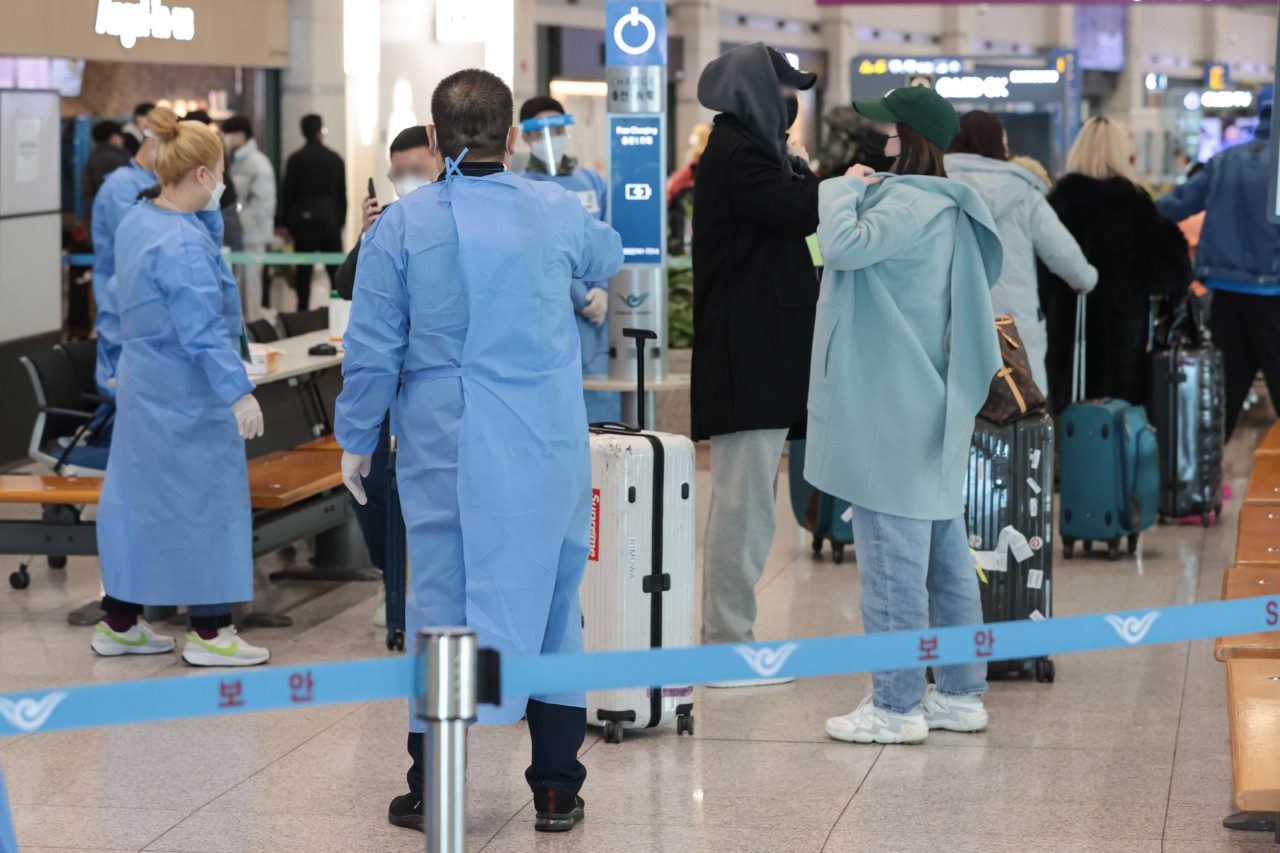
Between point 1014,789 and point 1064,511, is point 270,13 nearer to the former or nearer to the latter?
point 1064,511

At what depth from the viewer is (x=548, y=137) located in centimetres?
656

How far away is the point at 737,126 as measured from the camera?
14.7 ft

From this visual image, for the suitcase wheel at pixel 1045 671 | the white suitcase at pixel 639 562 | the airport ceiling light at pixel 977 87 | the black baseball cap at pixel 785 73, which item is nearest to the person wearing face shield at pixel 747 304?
the black baseball cap at pixel 785 73

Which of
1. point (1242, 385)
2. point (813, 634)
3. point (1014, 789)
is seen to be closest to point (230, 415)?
point (813, 634)

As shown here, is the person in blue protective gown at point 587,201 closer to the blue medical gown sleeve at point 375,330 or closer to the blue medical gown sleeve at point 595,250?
the blue medical gown sleeve at point 595,250

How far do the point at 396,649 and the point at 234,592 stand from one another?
53cm

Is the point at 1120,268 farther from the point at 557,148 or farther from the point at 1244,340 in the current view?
the point at 557,148

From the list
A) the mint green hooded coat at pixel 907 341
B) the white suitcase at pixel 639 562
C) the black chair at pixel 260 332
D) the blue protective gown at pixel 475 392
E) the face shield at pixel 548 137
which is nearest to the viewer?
the blue protective gown at pixel 475 392

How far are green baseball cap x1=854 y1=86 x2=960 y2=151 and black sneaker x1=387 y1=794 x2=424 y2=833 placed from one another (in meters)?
1.94

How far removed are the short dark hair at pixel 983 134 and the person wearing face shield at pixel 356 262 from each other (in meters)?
2.09

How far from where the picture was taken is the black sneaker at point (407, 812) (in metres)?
3.51

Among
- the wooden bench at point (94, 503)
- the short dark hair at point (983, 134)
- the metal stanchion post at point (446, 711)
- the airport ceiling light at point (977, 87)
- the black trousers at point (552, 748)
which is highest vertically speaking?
the airport ceiling light at point (977, 87)

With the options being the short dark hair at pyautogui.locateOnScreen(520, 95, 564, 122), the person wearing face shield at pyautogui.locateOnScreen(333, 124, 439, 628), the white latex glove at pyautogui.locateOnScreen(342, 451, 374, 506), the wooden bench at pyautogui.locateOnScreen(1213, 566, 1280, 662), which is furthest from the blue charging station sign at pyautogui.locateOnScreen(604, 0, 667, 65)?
the wooden bench at pyautogui.locateOnScreen(1213, 566, 1280, 662)

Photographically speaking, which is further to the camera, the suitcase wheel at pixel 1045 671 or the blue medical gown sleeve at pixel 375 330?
the suitcase wheel at pixel 1045 671
